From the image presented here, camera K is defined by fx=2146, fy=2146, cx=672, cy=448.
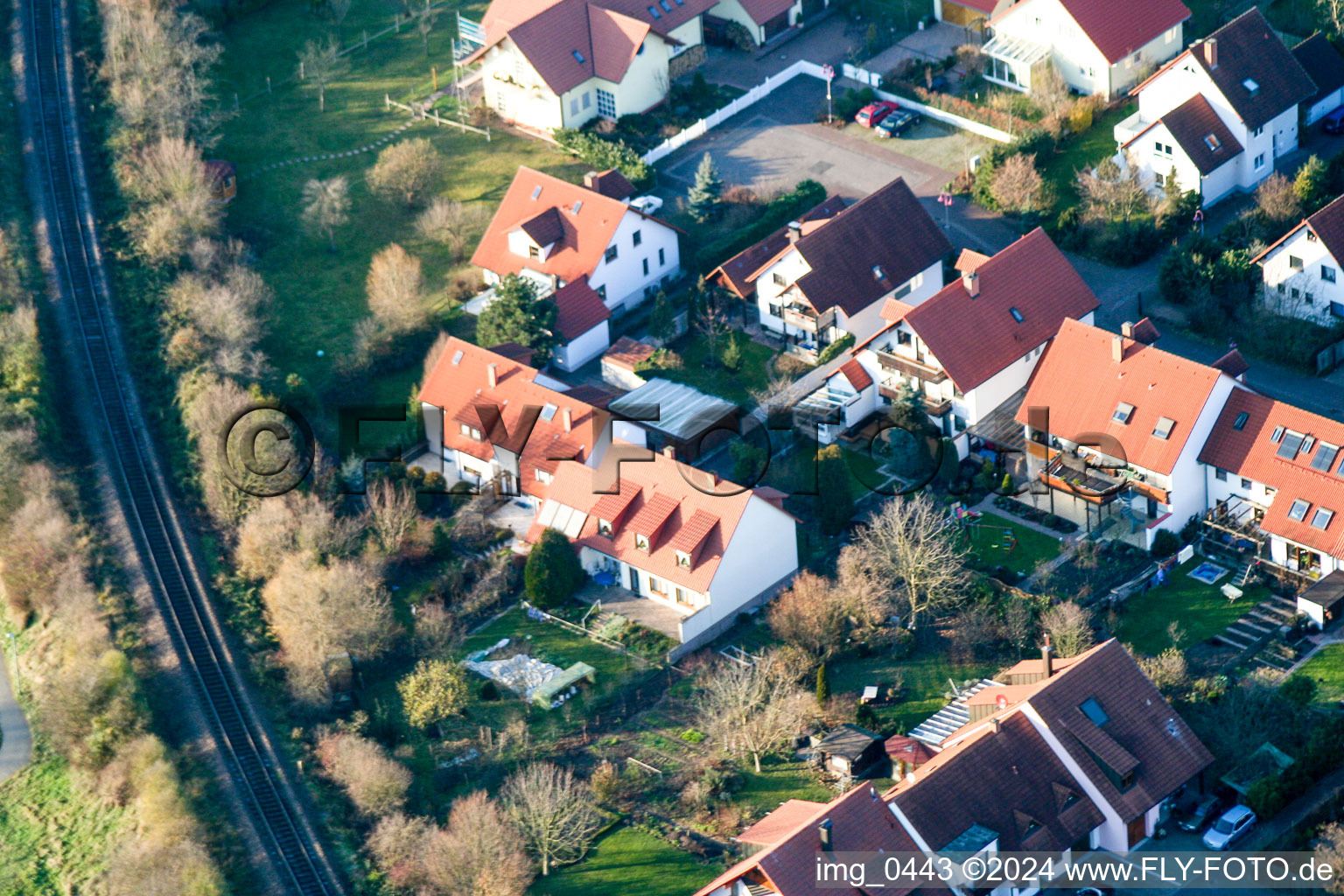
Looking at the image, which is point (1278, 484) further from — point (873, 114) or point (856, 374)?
point (873, 114)

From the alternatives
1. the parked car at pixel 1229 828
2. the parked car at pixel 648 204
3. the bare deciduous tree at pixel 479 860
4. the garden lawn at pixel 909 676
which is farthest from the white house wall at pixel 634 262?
the parked car at pixel 1229 828

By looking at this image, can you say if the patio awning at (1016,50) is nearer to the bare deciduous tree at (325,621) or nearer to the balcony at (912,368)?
the balcony at (912,368)

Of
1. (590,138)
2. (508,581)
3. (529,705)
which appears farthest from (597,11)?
(529,705)

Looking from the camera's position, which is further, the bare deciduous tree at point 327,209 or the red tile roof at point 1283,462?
the bare deciduous tree at point 327,209

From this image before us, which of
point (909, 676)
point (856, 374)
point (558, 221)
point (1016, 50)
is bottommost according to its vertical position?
point (909, 676)

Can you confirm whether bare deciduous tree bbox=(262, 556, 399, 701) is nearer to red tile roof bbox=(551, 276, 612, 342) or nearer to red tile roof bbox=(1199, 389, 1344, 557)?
red tile roof bbox=(551, 276, 612, 342)

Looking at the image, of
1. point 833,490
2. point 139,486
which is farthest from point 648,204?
point 139,486

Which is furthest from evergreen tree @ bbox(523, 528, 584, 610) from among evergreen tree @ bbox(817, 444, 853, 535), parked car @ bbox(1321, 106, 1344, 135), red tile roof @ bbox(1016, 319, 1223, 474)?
parked car @ bbox(1321, 106, 1344, 135)
